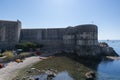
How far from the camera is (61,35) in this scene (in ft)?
189

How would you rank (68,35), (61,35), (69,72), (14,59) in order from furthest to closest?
→ (61,35), (68,35), (14,59), (69,72)

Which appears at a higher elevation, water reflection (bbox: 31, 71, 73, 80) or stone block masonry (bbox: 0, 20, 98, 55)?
stone block masonry (bbox: 0, 20, 98, 55)

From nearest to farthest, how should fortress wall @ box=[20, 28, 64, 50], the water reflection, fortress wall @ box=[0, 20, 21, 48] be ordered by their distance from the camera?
the water reflection
fortress wall @ box=[0, 20, 21, 48]
fortress wall @ box=[20, 28, 64, 50]

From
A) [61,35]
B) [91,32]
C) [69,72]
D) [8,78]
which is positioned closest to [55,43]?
[61,35]

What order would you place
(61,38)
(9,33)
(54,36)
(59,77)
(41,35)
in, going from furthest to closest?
1. (41,35)
2. (54,36)
3. (61,38)
4. (9,33)
5. (59,77)

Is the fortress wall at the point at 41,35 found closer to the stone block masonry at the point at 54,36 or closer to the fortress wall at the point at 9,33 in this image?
the stone block masonry at the point at 54,36

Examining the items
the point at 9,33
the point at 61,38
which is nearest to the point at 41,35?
the point at 61,38

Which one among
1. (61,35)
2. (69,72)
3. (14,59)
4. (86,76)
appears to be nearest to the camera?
(86,76)

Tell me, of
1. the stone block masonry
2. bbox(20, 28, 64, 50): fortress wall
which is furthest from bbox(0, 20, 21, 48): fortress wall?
bbox(20, 28, 64, 50): fortress wall

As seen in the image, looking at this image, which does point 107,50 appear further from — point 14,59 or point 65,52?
point 14,59

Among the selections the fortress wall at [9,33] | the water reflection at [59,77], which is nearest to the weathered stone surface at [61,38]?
the fortress wall at [9,33]

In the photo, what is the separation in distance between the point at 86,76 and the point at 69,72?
3.82 metres

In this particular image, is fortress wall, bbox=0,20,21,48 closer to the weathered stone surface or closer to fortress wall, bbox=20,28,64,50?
the weathered stone surface

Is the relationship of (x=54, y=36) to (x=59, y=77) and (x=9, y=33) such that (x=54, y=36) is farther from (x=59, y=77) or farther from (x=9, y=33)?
(x=59, y=77)
